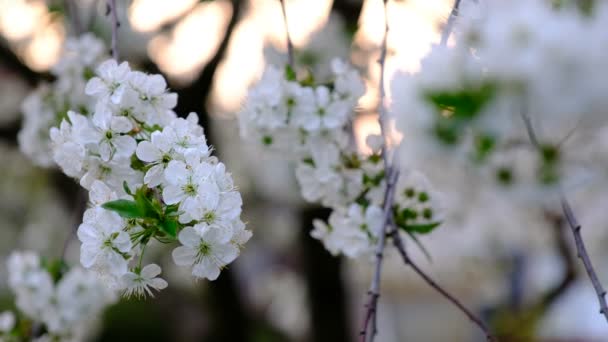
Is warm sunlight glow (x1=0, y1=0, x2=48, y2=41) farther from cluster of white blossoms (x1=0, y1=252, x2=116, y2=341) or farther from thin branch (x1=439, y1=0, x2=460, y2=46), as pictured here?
thin branch (x1=439, y1=0, x2=460, y2=46)

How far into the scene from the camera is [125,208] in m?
1.02

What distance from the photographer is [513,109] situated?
0.94 m

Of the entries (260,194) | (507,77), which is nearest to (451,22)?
(507,77)

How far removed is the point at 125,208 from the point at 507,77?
52cm

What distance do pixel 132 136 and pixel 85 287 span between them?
91 cm

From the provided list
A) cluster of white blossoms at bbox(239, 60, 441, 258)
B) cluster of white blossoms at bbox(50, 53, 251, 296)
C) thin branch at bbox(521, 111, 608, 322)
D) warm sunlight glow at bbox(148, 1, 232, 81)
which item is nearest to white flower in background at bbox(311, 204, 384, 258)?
cluster of white blossoms at bbox(239, 60, 441, 258)

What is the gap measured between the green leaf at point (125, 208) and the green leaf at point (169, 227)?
0.03m

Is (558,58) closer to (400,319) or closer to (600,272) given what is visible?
(600,272)

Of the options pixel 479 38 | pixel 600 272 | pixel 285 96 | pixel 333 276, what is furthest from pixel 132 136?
pixel 600 272

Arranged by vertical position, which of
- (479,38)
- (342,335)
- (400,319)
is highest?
(400,319)

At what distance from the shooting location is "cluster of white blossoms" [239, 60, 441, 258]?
1.51 metres

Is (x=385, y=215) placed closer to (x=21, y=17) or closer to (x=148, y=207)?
(x=148, y=207)

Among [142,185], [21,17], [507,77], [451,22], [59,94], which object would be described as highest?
[21,17]

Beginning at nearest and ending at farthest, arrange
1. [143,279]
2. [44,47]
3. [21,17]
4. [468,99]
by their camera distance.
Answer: [468,99] → [143,279] → [21,17] → [44,47]
